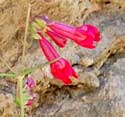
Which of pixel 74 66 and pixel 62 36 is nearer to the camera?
pixel 62 36

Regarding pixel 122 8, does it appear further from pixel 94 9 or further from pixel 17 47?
pixel 17 47

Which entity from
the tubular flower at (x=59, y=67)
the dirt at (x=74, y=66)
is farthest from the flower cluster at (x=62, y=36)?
the dirt at (x=74, y=66)

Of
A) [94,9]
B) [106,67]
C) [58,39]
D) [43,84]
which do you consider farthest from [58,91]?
[58,39]

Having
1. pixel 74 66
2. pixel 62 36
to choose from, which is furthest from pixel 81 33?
pixel 74 66

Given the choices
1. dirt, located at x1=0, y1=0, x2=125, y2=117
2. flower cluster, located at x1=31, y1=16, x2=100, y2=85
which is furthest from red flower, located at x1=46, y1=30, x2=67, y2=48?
dirt, located at x1=0, y1=0, x2=125, y2=117

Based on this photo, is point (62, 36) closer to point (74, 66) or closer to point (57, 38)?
point (57, 38)
